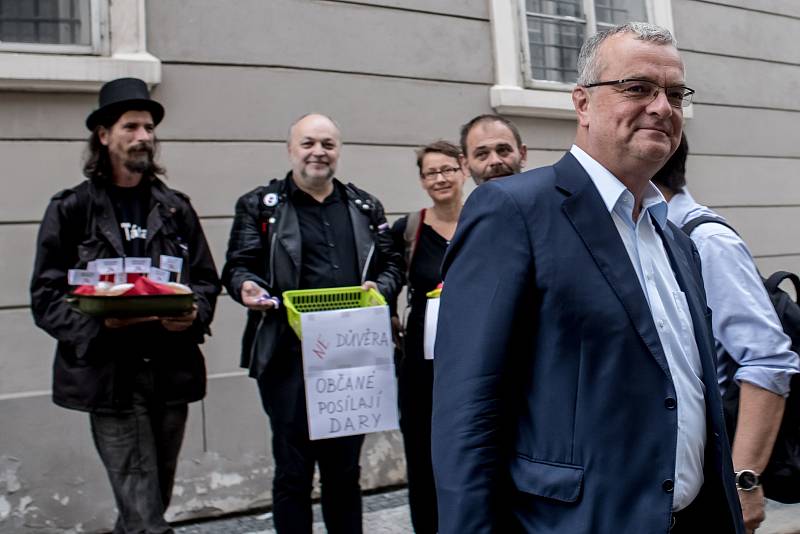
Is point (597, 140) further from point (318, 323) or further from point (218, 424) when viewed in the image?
point (218, 424)

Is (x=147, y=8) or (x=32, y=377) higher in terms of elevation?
(x=147, y=8)

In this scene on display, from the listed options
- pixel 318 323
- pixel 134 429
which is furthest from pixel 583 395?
pixel 134 429

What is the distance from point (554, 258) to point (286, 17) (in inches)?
162

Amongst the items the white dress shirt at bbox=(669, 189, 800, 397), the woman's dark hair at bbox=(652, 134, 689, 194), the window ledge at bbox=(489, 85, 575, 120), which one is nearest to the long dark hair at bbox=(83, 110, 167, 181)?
the woman's dark hair at bbox=(652, 134, 689, 194)

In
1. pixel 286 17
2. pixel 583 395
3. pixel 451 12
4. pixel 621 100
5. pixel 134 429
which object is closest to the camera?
pixel 583 395

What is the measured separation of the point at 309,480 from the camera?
142 inches

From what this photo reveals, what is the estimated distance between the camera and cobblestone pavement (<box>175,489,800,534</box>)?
15.3 ft

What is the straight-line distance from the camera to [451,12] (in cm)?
603

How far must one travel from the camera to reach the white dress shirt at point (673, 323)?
69.4 inches

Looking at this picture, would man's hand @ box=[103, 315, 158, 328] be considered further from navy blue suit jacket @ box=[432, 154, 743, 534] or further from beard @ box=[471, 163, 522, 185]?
navy blue suit jacket @ box=[432, 154, 743, 534]

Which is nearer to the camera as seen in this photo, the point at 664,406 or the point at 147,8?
the point at 664,406

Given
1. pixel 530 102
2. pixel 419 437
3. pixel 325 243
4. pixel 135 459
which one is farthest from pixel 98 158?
pixel 530 102

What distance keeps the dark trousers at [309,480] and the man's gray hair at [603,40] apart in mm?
2203

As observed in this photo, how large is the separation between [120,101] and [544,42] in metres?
4.31
